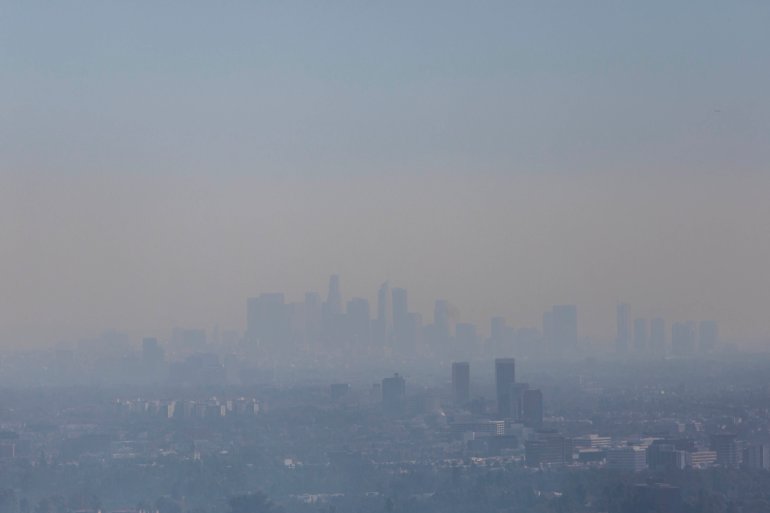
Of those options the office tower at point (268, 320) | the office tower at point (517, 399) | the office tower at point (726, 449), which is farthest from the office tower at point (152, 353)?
the office tower at point (726, 449)

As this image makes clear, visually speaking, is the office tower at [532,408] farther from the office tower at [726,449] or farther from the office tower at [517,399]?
the office tower at [726,449]

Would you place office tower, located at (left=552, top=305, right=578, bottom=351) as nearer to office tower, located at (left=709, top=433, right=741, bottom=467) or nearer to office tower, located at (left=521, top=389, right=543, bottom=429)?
office tower, located at (left=521, top=389, right=543, bottom=429)

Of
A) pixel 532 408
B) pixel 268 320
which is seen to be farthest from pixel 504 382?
pixel 268 320

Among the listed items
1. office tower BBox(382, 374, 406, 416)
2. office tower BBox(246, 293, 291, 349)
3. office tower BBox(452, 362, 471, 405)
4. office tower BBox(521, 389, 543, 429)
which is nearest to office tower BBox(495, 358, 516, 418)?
office tower BBox(521, 389, 543, 429)

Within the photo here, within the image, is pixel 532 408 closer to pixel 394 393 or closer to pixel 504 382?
pixel 504 382

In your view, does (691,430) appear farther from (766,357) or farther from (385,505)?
(385,505)

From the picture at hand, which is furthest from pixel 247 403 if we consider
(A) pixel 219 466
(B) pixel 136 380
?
(A) pixel 219 466
